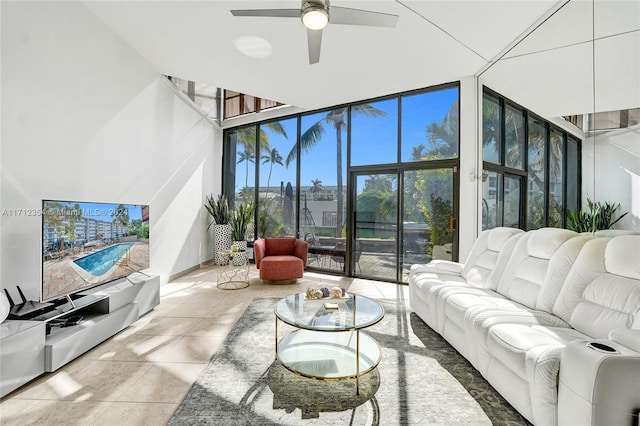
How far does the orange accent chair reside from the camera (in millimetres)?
4480

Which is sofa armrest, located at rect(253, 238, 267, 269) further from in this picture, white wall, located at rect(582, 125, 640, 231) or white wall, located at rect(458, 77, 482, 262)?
white wall, located at rect(582, 125, 640, 231)

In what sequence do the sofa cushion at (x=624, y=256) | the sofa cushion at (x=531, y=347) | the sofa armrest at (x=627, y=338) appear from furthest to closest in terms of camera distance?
1. the sofa cushion at (x=624, y=256)
2. the sofa cushion at (x=531, y=347)
3. the sofa armrest at (x=627, y=338)

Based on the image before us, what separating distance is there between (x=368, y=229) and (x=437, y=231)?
1148 mm

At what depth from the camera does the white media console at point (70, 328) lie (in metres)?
1.79

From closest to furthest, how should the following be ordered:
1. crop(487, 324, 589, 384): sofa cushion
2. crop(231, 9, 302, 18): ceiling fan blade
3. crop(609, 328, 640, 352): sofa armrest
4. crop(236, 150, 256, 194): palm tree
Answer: crop(609, 328, 640, 352): sofa armrest
crop(487, 324, 589, 384): sofa cushion
crop(231, 9, 302, 18): ceiling fan blade
crop(236, 150, 256, 194): palm tree

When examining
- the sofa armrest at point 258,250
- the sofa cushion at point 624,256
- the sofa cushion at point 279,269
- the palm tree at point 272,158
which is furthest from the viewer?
the palm tree at point 272,158

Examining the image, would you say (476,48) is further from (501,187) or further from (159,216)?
(159,216)

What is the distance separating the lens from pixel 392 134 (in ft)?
15.6

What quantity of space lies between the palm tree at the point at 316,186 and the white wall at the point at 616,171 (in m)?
3.77

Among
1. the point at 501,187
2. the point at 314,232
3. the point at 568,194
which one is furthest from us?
the point at 314,232

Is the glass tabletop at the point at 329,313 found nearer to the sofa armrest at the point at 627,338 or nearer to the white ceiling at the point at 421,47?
the sofa armrest at the point at 627,338

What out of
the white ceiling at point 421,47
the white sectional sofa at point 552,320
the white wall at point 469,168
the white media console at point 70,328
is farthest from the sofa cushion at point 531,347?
the white media console at point 70,328

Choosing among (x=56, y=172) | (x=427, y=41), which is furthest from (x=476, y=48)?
(x=56, y=172)

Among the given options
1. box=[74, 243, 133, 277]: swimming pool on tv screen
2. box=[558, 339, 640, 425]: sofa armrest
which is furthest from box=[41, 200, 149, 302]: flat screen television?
box=[558, 339, 640, 425]: sofa armrest
